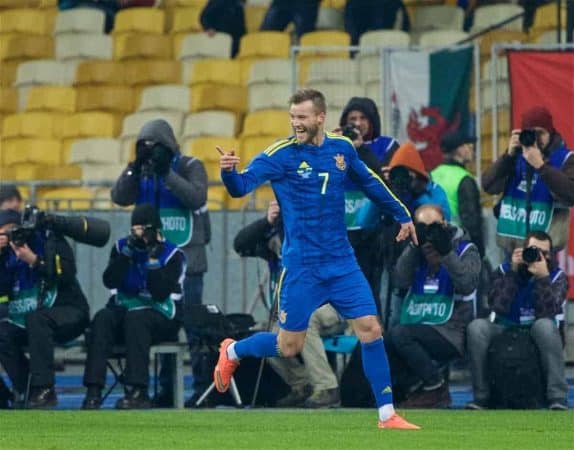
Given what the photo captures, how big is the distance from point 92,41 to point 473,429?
1266 centimetres

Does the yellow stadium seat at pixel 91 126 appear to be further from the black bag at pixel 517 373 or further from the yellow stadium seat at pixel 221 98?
the black bag at pixel 517 373

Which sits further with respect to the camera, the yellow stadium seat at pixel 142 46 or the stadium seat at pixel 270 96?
the yellow stadium seat at pixel 142 46

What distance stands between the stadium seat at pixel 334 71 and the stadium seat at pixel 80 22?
165 inches

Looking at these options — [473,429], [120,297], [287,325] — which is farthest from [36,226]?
[473,429]

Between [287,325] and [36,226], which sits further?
[36,226]

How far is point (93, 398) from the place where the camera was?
13.9 m

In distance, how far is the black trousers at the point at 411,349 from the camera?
1378 cm

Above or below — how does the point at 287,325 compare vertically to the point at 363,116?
below

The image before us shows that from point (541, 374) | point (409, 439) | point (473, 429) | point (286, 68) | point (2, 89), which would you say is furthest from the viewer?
point (2, 89)

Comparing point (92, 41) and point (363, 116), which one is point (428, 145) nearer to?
point (363, 116)

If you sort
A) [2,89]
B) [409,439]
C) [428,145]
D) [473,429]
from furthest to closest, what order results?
[2,89], [428,145], [473,429], [409,439]

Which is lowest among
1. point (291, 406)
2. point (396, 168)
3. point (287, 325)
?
point (291, 406)

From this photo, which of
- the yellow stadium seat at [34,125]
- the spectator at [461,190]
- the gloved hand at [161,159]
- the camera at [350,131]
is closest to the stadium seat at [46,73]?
the yellow stadium seat at [34,125]

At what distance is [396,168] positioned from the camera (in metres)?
14.1
